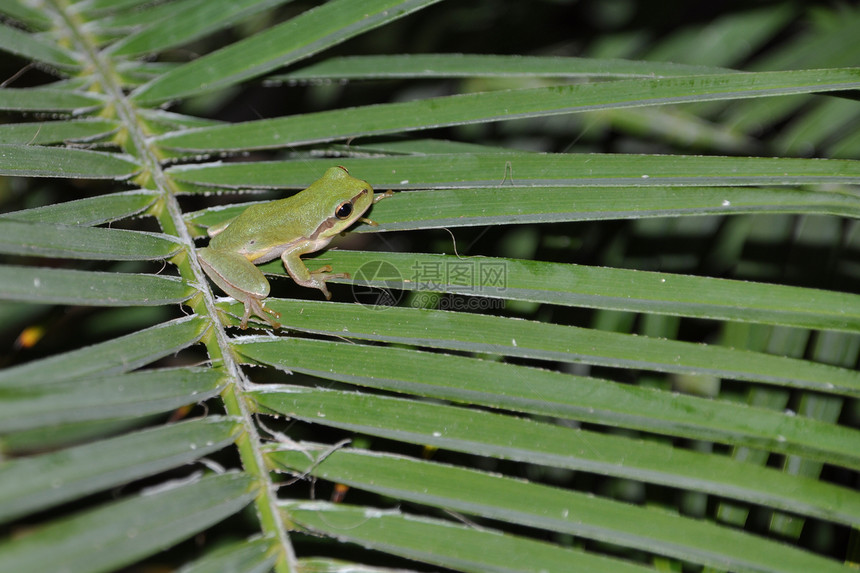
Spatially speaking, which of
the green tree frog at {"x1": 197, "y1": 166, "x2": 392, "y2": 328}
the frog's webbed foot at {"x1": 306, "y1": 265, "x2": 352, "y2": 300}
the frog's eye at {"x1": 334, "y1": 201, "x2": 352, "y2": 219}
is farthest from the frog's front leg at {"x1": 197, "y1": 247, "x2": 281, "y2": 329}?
the frog's eye at {"x1": 334, "y1": 201, "x2": 352, "y2": 219}

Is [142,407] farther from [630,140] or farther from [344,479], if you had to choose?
[630,140]

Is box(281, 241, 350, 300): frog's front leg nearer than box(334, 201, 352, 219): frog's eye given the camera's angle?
Yes

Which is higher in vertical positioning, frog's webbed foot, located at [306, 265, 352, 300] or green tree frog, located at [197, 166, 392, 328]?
green tree frog, located at [197, 166, 392, 328]

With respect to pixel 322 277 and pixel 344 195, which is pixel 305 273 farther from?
pixel 344 195

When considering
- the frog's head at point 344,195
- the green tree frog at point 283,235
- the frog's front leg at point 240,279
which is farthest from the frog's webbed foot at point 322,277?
the frog's head at point 344,195

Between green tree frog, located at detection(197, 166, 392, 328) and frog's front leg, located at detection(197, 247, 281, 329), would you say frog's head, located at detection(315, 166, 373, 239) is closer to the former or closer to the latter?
green tree frog, located at detection(197, 166, 392, 328)

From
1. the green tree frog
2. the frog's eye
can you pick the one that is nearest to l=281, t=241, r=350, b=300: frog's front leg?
the green tree frog

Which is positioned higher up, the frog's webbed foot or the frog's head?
the frog's head
